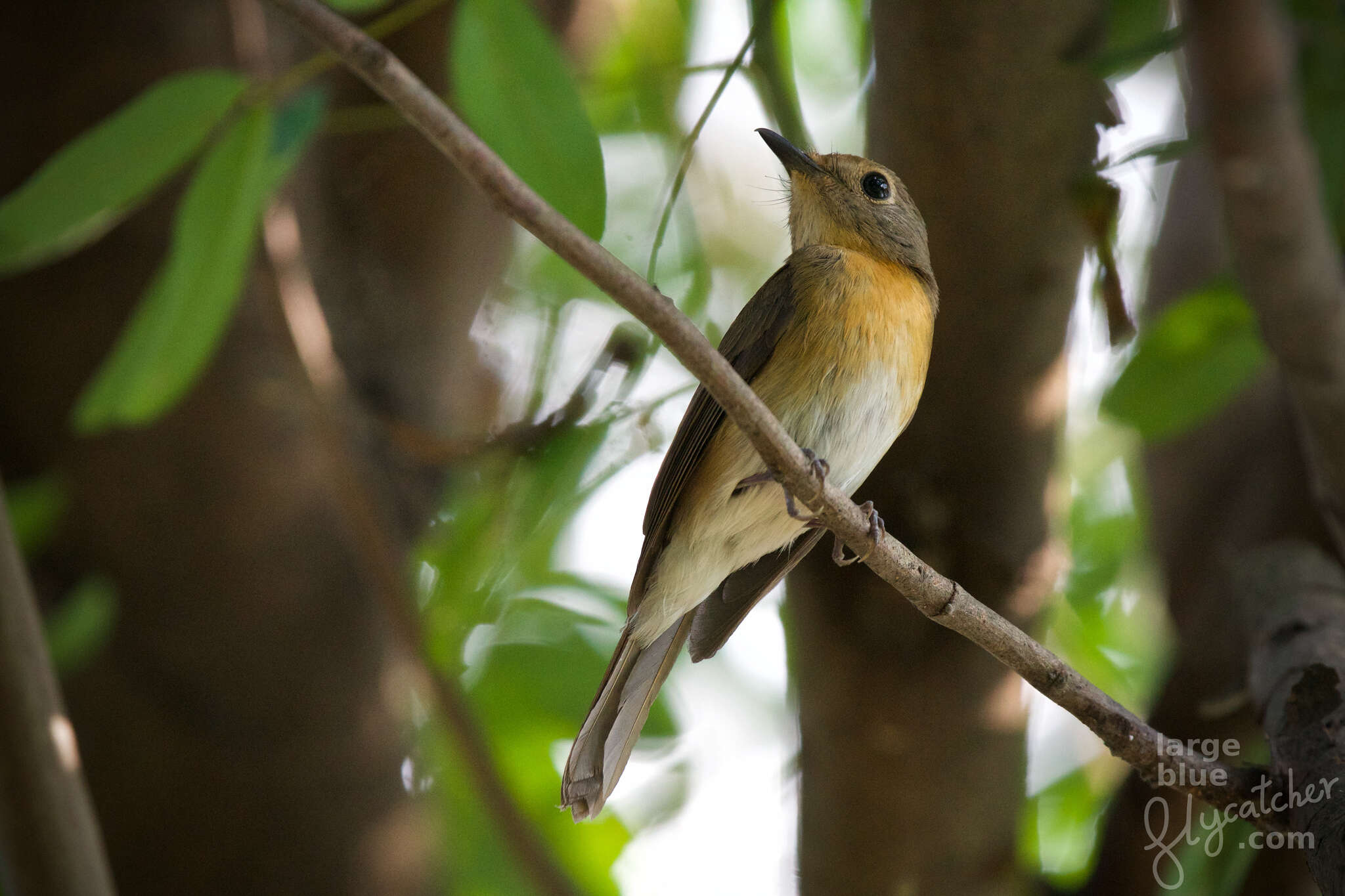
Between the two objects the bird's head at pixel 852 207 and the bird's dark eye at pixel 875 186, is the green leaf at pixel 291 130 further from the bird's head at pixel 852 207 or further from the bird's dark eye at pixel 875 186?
the bird's dark eye at pixel 875 186

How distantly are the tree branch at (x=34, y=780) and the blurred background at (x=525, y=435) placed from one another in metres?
0.53

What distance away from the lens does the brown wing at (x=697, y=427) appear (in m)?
2.99

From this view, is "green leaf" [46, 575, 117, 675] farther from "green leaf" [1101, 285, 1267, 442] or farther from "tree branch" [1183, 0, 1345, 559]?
"tree branch" [1183, 0, 1345, 559]

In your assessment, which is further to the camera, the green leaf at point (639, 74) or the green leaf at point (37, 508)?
the green leaf at point (639, 74)

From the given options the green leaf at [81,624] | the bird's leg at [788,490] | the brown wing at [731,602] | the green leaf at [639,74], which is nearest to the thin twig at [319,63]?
the green leaf at [639,74]

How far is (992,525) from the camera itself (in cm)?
303

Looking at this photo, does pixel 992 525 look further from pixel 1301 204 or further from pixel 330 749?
pixel 330 749

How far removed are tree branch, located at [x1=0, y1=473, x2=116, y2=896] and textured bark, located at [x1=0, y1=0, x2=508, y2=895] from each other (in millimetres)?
1317

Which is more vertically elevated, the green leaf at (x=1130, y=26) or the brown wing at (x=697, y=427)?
the green leaf at (x=1130, y=26)

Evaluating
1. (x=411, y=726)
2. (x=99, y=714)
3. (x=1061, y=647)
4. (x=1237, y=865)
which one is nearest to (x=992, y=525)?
(x=1237, y=865)

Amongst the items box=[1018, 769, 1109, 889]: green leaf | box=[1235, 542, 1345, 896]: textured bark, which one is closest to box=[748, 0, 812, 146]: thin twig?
box=[1235, 542, 1345, 896]: textured bark

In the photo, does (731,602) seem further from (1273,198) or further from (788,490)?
(1273,198)

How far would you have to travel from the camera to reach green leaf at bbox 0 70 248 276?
2.26m

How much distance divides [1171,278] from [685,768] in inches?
101
